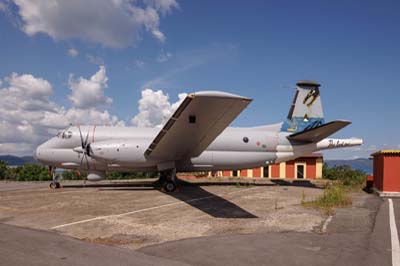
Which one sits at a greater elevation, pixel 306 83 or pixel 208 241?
pixel 306 83

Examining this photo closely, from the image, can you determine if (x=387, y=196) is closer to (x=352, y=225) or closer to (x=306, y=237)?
(x=352, y=225)

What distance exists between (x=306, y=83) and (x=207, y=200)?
13.4 meters

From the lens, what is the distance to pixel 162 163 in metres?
18.4

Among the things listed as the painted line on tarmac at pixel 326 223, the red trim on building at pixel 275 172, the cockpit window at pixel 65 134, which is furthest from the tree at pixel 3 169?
the painted line on tarmac at pixel 326 223

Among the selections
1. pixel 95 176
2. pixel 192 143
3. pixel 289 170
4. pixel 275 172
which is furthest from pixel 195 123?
pixel 289 170

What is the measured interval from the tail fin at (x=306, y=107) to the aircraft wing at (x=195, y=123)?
904 centimetres

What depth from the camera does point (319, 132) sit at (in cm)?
2067

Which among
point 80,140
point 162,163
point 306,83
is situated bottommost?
point 162,163

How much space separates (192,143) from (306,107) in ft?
36.1

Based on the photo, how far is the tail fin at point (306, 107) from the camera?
23312 millimetres

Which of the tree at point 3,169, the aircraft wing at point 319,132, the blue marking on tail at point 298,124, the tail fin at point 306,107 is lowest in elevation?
the tree at point 3,169

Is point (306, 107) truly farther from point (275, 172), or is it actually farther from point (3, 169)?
point (3, 169)

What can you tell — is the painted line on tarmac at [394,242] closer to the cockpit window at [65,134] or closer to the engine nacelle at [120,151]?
the engine nacelle at [120,151]

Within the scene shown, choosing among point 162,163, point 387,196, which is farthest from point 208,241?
point 387,196
